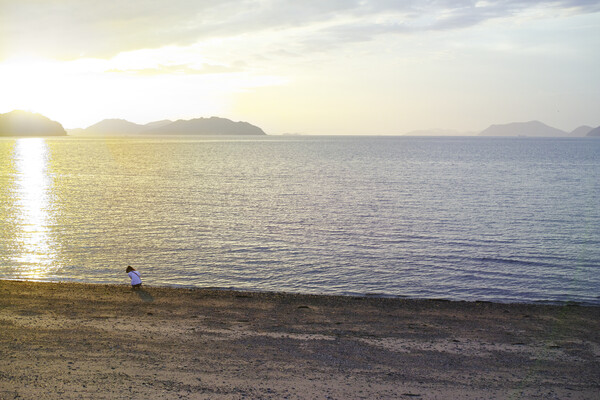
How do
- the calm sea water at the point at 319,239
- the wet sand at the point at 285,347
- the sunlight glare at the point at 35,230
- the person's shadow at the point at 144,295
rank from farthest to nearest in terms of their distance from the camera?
the sunlight glare at the point at 35,230, the calm sea water at the point at 319,239, the person's shadow at the point at 144,295, the wet sand at the point at 285,347

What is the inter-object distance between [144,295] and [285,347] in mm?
7598

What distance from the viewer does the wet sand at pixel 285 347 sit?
10633 mm

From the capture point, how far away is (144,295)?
18.7 m

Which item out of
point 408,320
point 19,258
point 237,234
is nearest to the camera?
point 408,320

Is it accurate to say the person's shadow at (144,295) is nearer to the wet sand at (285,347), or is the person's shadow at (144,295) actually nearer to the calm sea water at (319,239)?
the wet sand at (285,347)

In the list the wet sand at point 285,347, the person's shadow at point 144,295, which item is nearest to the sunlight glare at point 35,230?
the wet sand at point 285,347

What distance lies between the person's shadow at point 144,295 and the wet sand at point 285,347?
10 centimetres

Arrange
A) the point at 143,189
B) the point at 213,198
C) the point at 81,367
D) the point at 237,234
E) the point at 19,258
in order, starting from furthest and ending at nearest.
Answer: the point at 143,189 < the point at 213,198 < the point at 237,234 < the point at 19,258 < the point at 81,367

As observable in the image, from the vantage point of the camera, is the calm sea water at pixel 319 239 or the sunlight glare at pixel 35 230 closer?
the calm sea water at pixel 319 239

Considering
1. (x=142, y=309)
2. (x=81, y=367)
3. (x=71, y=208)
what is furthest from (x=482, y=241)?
(x=71, y=208)

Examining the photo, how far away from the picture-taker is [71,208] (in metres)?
43.8

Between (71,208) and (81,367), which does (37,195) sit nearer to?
(71,208)

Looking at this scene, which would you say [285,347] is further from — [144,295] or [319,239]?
[319,239]

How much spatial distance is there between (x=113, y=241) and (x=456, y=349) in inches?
889
